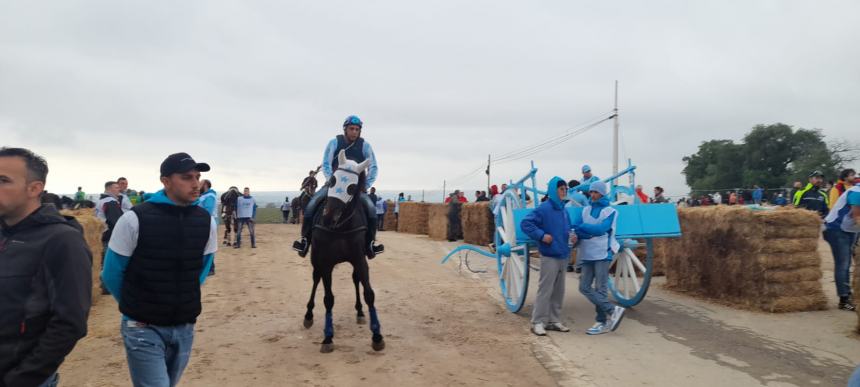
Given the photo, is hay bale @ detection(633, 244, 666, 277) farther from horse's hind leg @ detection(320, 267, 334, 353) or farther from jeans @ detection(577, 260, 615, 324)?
horse's hind leg @ detection(320, 267, 334, 353)

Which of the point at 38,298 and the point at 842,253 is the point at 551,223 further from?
the point at 38,298

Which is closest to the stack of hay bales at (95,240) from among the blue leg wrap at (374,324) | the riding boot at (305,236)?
the riding boot at (305,236)

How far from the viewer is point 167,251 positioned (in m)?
2.85

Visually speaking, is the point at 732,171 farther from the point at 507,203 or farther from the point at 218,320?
the point at 218,320

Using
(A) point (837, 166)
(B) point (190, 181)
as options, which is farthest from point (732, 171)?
(B) point (190, 181)

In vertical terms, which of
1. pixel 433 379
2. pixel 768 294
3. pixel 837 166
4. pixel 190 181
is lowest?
pixel 433 379

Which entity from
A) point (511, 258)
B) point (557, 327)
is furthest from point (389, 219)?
point (557, 327)

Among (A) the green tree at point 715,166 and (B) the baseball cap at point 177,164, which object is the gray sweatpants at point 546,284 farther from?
(A) the green tree at point 715,166

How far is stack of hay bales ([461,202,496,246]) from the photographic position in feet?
55.7

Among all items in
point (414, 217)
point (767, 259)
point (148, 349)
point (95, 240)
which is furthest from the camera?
point (414, 217)

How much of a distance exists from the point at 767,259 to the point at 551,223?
134 inches

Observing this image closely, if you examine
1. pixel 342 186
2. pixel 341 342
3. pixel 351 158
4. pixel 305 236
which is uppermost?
pixel 351 158

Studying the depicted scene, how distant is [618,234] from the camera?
22.6ft

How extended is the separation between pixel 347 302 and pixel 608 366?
15.2 ft
